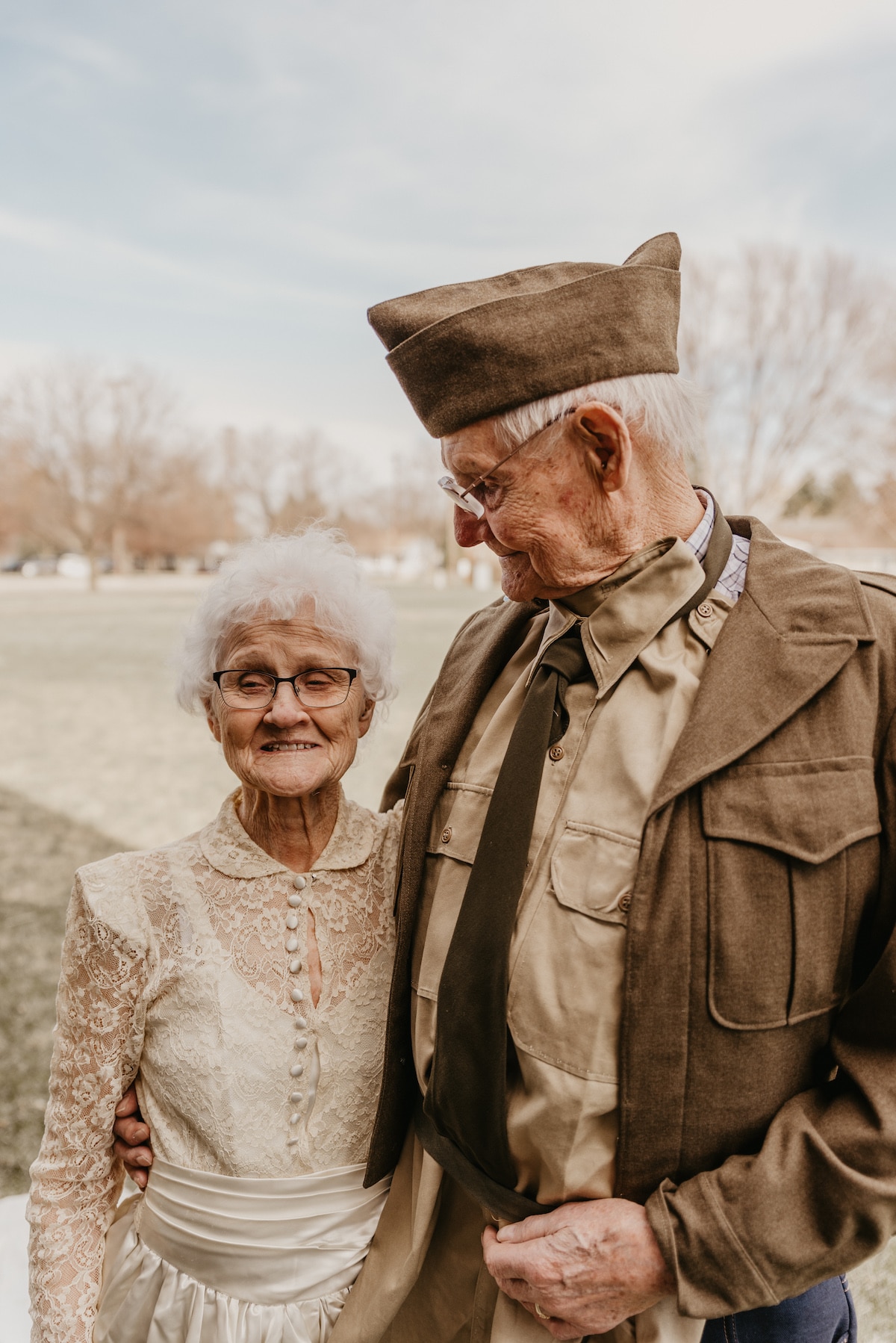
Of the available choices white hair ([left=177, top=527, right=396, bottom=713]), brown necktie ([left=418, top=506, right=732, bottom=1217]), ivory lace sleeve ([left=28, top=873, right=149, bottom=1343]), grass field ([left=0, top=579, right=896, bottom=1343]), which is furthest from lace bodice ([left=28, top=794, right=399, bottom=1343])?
grass field ([left=0, top=579, right=896, bottom=1343])

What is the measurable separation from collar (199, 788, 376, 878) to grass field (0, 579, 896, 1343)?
28 centimetres

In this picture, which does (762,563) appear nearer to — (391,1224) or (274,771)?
(274,771)

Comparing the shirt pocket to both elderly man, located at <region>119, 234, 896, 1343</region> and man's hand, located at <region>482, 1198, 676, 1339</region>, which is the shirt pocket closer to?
elderly man, located at <region>119, 234, 896, 1343</region>

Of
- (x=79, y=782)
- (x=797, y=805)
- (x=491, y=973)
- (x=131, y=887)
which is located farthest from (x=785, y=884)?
(x=79, y=782)

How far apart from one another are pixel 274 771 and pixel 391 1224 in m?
0.88

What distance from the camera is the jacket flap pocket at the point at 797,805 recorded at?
4.09ft

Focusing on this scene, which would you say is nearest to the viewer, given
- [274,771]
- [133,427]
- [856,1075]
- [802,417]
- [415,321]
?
[856,1075]

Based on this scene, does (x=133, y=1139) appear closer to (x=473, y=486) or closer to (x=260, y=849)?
(x=260, y=849)

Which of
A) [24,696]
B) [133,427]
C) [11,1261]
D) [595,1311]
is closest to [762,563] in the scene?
[595,1311]

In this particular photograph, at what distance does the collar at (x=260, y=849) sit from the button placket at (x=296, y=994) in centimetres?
6

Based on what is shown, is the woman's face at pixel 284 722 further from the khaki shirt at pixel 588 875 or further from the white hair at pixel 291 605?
the khaki shirt at pixel 588 875

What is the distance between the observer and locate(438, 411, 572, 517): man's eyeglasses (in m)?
1.54

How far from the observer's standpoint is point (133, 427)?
44.4m

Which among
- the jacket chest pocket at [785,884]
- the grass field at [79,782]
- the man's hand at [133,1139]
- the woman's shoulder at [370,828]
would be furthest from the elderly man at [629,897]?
the grass field at [79,782]
